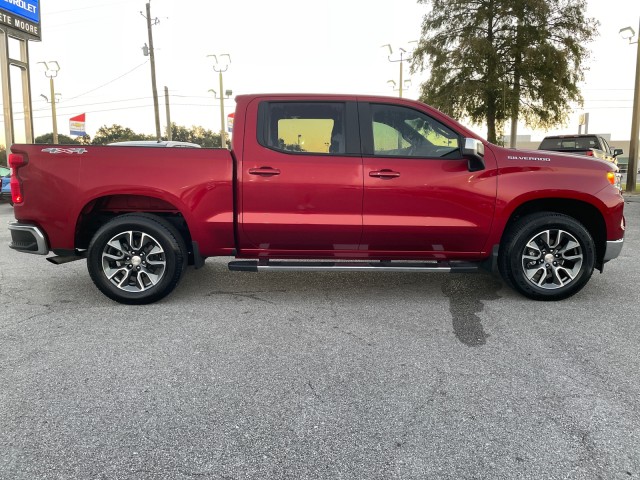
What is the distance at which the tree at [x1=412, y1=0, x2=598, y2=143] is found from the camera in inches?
891

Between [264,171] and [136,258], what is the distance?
147 centimetres

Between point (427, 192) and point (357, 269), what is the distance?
97 cm

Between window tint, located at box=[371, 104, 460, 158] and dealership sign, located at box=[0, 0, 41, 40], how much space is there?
18.2 metres

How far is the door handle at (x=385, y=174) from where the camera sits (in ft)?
14.9

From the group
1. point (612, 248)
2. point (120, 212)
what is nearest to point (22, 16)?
point (120, 212)

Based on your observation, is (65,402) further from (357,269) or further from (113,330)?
(357,269)

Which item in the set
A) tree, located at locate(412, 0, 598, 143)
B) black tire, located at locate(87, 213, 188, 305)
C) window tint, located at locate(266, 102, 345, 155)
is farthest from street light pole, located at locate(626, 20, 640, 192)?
black tire, located at locate(87, 213, 188, 305)

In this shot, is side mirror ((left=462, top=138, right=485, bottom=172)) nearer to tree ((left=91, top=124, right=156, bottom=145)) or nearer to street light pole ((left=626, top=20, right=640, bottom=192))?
street light pole ((left=626, top=20, right=640, bottom=192))

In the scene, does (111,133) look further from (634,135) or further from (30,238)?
(30,238)

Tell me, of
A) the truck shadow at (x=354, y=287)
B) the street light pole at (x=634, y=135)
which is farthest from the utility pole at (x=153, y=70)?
the truck shadow at (x=354, y=287)

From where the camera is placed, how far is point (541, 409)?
2.68m

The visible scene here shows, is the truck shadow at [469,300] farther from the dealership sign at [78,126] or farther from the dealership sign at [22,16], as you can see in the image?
the dealership sign at [78,126]

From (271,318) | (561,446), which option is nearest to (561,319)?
(561,446)

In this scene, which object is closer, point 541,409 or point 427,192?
point 541,409
